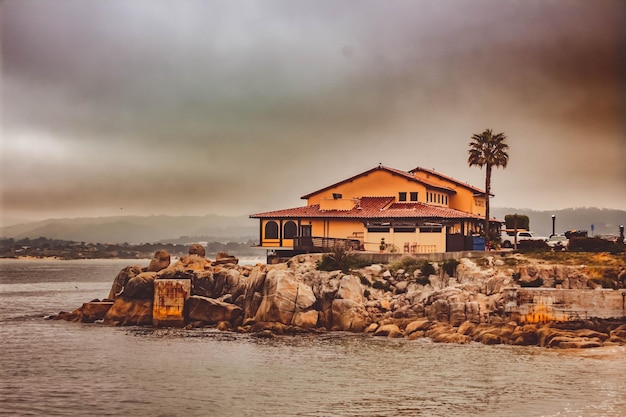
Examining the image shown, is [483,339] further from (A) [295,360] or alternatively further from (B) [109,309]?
(B) [109,309]

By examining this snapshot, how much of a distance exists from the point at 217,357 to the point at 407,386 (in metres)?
11.7

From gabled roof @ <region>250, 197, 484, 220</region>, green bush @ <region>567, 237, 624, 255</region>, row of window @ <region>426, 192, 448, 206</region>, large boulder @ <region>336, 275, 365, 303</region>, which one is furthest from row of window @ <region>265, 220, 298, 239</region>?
green bush @ <region>567, 237, 624, 255</region>

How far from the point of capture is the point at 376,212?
64000 millimetres

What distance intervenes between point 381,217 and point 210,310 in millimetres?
16624

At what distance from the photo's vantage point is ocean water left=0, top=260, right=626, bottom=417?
1247 inches

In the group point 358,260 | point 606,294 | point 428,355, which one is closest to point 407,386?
point 428,355

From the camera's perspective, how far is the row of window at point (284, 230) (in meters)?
66.2

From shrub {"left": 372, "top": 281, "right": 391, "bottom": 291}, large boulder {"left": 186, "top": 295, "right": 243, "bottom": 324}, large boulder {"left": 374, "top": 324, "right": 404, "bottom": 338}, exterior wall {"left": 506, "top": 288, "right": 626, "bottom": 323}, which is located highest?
shrub {"left": 372, "top": 281, "right": 391, "bottom": 291}

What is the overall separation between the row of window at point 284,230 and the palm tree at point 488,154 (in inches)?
635

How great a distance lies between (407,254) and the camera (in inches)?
2242

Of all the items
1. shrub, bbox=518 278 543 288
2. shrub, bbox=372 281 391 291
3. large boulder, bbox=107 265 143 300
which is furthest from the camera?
large boulder, bbox=107 265 143 300

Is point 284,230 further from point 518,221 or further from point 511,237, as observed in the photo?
point 518,221

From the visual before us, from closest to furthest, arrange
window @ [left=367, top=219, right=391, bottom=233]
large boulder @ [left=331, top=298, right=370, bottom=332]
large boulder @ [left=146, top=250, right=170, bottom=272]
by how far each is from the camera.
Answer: large boulder @ [left=331, top=298, right=370, bottom=332] → large boulder @ [left=146, top=250, right=170, bottom=272] → window @ [left=367, top=219, right=391, bottom=233]

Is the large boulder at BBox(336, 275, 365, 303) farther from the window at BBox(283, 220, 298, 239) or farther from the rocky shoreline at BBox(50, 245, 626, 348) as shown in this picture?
the window at BBox(283, 220, 298, 239)
